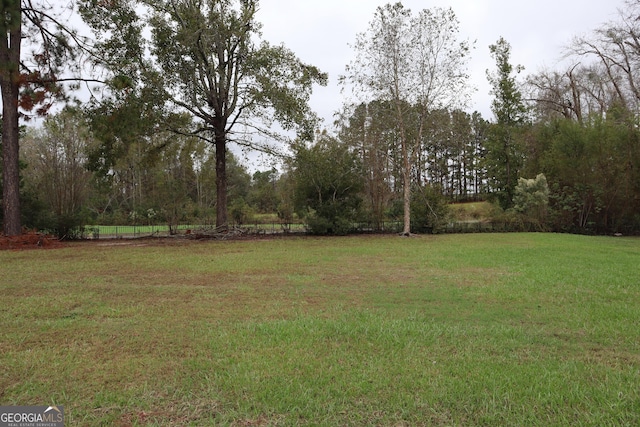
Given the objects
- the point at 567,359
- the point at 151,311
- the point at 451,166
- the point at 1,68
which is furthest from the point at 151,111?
the point at 451,166

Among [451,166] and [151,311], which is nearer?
→ [151,311]

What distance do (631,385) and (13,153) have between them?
58.8 ft

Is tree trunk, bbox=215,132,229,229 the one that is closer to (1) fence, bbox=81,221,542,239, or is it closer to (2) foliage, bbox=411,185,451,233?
(1) fence, bbox=81,221,542,239

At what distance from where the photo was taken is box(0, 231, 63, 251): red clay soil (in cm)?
1249

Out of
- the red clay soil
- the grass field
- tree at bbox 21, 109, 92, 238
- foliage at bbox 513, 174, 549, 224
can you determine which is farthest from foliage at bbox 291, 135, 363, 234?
the grass field

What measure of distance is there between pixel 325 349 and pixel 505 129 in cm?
2858

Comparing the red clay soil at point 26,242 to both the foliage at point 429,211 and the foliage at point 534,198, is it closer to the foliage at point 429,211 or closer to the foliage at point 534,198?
the foliage at point 429,211

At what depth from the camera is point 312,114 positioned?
17.3 m

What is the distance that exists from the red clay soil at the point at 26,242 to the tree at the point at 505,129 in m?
26.4

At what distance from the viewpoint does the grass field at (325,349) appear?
102 inches

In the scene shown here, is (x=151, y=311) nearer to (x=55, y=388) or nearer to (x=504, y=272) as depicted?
(x=55, y=388)

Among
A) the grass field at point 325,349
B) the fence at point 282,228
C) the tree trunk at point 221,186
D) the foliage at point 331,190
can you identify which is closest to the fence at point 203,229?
the fence at point 282,228

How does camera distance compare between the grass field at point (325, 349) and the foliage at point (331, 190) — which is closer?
the grass field at point (325, 349)

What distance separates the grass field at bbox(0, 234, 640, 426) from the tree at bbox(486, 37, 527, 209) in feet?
70.4
